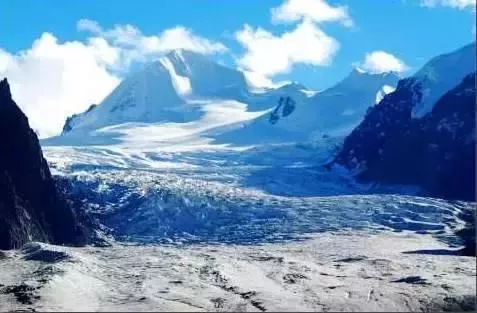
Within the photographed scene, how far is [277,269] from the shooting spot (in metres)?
57.7

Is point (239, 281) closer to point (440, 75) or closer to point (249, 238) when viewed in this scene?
point (249, 238)

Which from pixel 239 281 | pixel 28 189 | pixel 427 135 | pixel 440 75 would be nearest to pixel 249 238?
pixel 28 189

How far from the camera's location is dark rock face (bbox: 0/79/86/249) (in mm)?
89250

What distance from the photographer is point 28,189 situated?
95.2 m

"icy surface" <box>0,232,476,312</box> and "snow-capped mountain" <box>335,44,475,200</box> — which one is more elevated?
"snow-capped mountain" <box>335,44,475,200</box>

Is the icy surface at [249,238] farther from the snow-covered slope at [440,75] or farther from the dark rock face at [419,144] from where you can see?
the snow-covered slope at [440,75]

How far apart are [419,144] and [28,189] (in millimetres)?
74996

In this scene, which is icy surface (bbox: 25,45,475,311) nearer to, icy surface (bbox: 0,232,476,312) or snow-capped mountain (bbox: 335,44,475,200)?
icy surface (bbox: 0,232,476,312)

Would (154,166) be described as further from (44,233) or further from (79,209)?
(44,233)

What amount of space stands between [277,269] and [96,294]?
13.9 metres

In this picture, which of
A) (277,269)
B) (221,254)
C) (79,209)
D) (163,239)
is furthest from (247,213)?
(277,269)

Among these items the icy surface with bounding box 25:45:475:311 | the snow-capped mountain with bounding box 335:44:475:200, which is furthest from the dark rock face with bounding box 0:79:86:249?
the snow-capped mountain with bounding box 335:44:475:200

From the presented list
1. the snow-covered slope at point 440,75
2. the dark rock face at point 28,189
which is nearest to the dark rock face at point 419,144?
the snow-covered slope at point 440,75

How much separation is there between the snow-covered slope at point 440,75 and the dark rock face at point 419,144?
4.87ft
